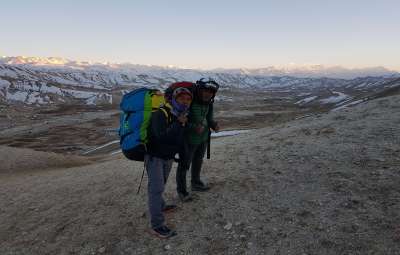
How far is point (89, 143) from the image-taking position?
4988 cm


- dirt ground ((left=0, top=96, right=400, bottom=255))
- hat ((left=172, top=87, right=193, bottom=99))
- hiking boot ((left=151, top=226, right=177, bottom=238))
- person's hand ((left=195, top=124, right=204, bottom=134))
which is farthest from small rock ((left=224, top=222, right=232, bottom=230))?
hat ((left=172, top=87, right=193, bottom=99))

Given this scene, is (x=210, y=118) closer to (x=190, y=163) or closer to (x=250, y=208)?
(x=190, y=163)

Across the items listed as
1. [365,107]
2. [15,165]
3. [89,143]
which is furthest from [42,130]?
[365,107]

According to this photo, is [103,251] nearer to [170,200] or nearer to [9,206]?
[170,200]

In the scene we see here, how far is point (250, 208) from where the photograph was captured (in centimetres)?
775

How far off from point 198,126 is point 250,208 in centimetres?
207

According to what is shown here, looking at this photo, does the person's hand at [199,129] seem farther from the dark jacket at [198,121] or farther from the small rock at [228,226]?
the small rock at [228,226]

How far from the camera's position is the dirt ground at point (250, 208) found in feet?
21.4

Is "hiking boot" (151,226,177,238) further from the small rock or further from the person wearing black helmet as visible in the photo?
the person wearing black helmet

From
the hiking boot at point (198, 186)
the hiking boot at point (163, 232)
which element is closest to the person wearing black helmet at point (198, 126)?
the hiking boot at point (198, 186)

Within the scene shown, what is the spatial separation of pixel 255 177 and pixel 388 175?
10.3 ft

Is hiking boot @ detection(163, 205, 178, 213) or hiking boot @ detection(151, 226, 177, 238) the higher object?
hiking boot @ detection(163, 205, 178, 213)

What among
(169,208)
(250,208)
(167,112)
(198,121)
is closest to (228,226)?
(250,208)

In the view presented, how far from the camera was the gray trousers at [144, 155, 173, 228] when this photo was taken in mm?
6570
